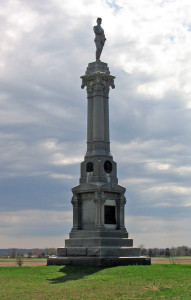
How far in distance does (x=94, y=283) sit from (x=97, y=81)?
13908 millimetres

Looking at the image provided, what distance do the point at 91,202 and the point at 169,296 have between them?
11.8m

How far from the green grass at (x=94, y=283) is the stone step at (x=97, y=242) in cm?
202

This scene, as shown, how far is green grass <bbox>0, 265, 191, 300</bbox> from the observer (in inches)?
691

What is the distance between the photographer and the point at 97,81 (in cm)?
2984

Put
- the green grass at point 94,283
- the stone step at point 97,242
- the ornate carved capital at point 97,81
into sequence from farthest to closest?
the ornate carved capital at point 97,81, the stone step at point 97,242, the green grass at point 94,283

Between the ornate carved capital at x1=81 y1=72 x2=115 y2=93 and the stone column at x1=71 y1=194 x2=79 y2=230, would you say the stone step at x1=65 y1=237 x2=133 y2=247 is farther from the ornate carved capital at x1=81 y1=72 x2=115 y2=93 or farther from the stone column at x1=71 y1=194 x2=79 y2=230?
the ornate carved capital at x1=81 y1=72 x2=115 y2=93

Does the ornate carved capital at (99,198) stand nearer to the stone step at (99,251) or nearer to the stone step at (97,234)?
the stone step at (97,234)

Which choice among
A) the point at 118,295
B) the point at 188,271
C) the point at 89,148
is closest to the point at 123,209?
the point at 89,148

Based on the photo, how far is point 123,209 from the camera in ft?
95.8

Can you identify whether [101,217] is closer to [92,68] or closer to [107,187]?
[107,187]

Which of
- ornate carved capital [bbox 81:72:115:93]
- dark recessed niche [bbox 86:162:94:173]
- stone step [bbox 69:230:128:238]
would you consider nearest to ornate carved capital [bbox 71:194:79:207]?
stone step [bbox 69:230:128:238]

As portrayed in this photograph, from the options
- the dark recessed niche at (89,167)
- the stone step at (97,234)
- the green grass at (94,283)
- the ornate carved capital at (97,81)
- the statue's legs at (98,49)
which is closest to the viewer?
the green grass at (94,283)

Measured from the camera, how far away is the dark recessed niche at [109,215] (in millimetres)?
28389

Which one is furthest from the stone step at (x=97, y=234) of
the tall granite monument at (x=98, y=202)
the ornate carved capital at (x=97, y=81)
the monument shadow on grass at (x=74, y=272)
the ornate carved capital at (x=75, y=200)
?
the ornate carved capital at (x=97, y=81)
